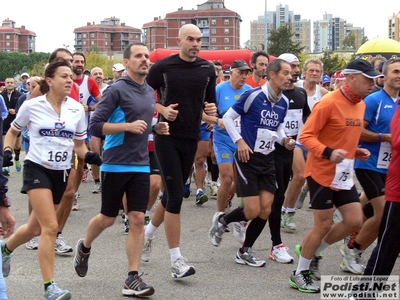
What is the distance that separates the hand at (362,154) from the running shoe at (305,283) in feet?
3.72

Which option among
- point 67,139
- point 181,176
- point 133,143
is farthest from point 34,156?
point 181,176

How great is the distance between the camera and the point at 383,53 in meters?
18.6

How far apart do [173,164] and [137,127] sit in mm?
764

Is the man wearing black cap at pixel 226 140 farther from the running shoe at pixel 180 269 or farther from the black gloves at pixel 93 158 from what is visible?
the black gloves at pixel 93 158

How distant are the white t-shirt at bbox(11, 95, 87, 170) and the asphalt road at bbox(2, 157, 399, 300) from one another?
1.17 metres

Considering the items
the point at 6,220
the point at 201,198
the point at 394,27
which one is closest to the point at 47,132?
the point at 6,220

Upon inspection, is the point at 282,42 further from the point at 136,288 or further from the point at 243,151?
the point at 136,288

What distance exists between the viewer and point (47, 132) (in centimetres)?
607

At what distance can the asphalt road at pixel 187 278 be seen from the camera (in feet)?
20.3

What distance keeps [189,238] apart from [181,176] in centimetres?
218

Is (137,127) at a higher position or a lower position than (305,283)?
higher

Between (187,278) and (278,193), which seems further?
(278,193)

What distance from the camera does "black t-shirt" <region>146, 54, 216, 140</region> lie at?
21.9 feet

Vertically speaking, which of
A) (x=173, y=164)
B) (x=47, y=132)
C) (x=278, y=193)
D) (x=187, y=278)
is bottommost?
(x=187, y=278)
